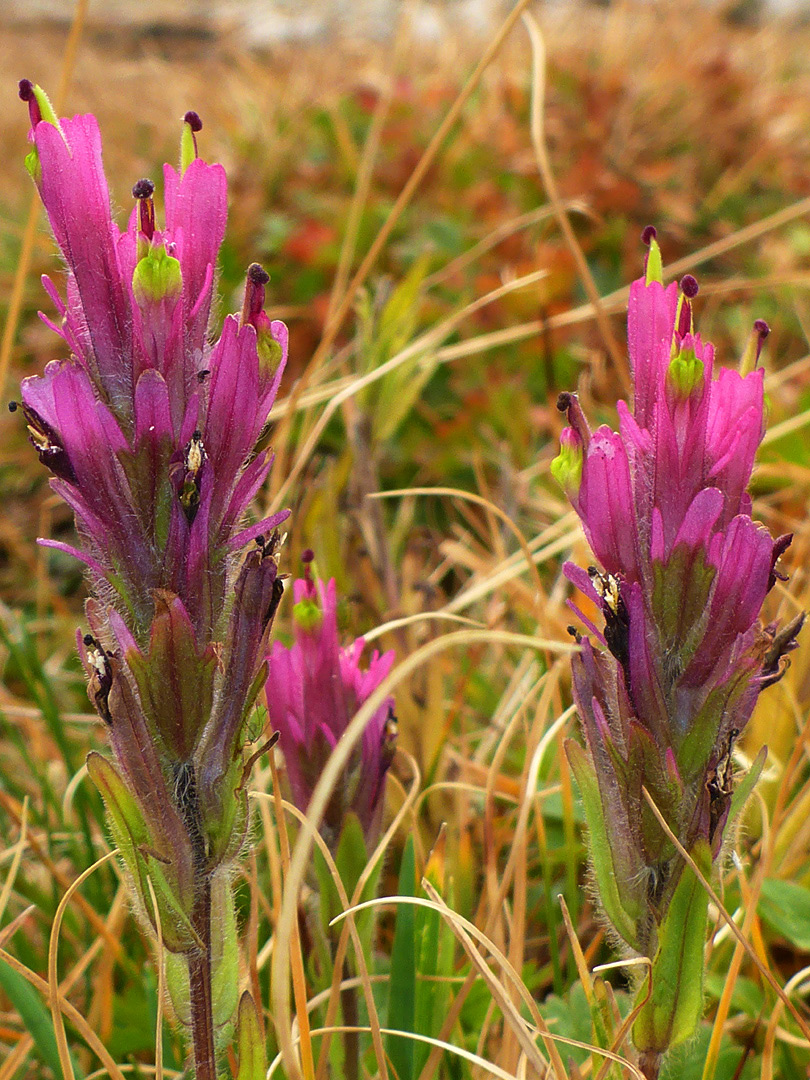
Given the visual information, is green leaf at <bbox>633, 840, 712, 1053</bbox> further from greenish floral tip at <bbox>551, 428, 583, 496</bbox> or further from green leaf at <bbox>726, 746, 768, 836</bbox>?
greenish floral tip at <bbox>551, 428, 583, 496</bbox>

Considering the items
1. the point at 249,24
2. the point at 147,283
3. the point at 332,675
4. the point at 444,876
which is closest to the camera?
the point at 147,283

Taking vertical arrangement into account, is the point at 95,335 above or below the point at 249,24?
below

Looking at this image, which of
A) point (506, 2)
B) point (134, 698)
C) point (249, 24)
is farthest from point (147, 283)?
point (249, 24)

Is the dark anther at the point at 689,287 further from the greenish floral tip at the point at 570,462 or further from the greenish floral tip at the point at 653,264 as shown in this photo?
the greenish floral tip at the point at 570,462

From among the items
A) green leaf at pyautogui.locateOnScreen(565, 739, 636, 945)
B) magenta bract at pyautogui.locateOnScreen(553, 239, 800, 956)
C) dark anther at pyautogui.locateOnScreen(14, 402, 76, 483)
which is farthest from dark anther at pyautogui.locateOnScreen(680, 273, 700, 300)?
dark anther at pyautogui.locateOnScreen(14, 402, 76, 483)

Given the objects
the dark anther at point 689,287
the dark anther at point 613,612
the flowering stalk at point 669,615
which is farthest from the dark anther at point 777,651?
the dark anther at point 689,287

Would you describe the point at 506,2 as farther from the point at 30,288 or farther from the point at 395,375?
the point at 395,375
